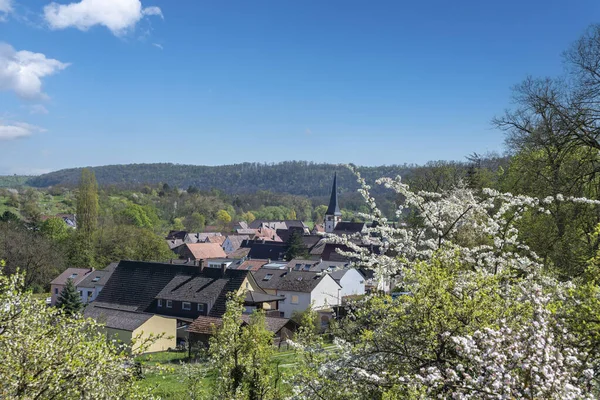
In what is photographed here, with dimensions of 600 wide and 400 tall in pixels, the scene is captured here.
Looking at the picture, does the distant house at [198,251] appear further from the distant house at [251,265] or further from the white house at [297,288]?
the white house at [297,288]

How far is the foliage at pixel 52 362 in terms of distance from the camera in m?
6.34

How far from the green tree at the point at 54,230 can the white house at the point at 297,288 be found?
3055cm

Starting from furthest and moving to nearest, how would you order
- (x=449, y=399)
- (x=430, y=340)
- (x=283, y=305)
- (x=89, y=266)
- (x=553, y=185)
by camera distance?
(x=89, y=266), (x=283, y=305), (x=553, y=185), (x=430, y=340), (x=449, y=399)

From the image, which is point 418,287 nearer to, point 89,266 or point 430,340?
point 430,340

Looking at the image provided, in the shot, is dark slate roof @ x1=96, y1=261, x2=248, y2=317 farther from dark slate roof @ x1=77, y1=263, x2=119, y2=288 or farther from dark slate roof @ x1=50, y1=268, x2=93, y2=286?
dark slate roof @ x1=50, y1=268, x2=93, y2=286

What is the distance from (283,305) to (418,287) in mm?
34925

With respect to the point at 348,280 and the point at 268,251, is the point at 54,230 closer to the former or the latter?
the point at 268,251

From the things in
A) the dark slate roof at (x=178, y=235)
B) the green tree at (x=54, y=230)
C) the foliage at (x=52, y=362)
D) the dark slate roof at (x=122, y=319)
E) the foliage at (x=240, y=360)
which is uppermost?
the foliage at (x=52, y=362)

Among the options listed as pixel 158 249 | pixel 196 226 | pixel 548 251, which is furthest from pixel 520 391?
pixel 196 226

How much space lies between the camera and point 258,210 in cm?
14025

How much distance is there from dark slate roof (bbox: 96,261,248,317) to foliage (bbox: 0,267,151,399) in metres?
26.6

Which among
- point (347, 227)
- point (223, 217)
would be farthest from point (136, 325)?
point (223, 217)

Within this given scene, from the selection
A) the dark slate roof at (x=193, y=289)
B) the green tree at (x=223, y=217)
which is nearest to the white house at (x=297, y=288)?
the dark slate roof at (x=193, y=289)

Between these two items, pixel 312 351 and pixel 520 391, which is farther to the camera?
pixel 312 351
